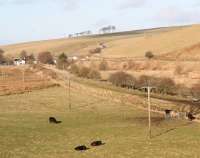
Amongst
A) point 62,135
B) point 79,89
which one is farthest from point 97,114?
point 79,89

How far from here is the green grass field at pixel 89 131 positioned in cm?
3859

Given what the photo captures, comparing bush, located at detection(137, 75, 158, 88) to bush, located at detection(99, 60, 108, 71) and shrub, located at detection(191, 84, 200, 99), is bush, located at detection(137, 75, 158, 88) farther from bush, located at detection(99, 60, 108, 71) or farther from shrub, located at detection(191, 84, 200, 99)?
bush, located at detection(99, 60, 108, 71)

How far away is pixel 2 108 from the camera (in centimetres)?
6800

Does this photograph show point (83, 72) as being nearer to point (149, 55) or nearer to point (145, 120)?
point (149, 55)

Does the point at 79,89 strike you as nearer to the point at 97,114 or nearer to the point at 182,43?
the point at 97,114

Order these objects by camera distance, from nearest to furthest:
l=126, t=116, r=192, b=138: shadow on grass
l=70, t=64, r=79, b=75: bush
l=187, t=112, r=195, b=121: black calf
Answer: l=126, t=116, r=192, b=138: shadow on grass
l=187, t=112, r=195, b=121: black calf
l=70, t=64, r=79, b=75: bush

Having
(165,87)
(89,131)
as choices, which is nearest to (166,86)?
(165,87)

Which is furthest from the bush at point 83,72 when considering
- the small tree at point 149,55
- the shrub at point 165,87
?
the shrub at point 165,87

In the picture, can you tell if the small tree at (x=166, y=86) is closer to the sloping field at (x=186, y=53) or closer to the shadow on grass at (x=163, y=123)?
the shadow on grass at (x=163, y=123)

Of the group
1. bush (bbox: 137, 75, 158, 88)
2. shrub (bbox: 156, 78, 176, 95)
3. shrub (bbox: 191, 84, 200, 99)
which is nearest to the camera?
shrub (bbox: 191, 84, 200, 99)

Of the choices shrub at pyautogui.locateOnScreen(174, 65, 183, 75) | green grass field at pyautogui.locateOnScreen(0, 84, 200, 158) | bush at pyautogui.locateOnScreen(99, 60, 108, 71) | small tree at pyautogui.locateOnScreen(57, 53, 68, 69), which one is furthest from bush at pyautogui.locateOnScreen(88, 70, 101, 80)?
green grass field at pyautogui.locateOnScreen(0, 84, 200, 158)

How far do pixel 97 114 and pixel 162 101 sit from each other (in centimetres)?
1219

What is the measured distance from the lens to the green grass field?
38.6m

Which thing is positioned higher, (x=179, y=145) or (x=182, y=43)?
(x=182, y=43)
